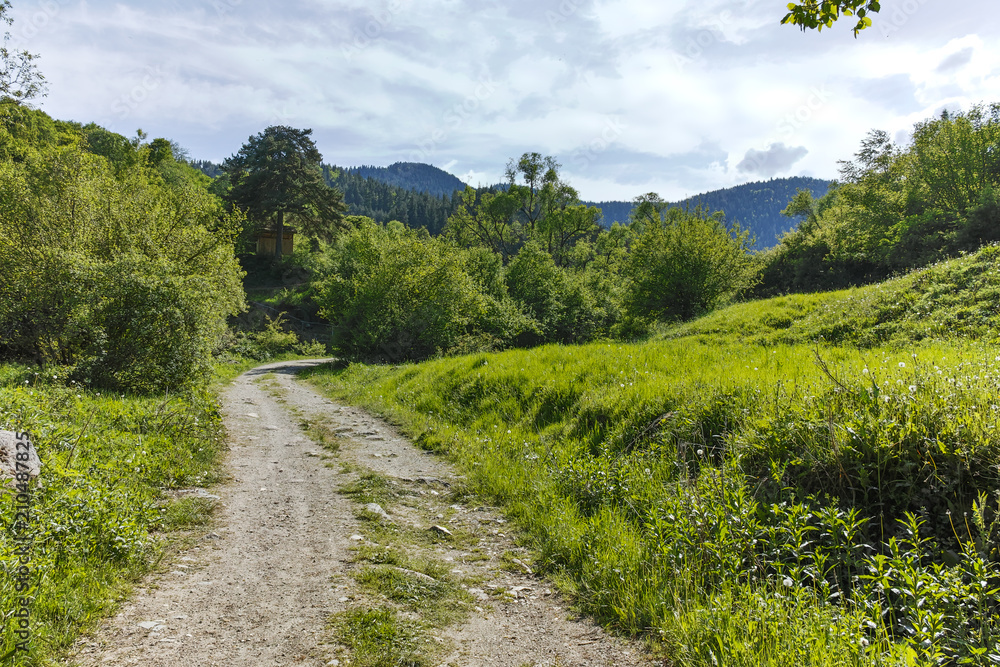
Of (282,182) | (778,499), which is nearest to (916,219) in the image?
(778,499)

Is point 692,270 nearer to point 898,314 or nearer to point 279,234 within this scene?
point 898,314

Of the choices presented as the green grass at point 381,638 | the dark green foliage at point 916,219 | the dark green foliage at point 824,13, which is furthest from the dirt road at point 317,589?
the dark green foliage at point 916,219

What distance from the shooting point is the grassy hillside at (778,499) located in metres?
3.08

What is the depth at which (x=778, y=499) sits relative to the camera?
4.62m

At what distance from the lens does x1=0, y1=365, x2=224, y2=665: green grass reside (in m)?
3.54

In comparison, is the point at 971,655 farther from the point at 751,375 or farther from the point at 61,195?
the point at 61,195

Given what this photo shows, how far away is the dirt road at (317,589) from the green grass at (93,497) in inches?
10.5

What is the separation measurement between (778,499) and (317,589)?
4682mm

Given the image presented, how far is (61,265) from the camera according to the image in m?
12.4

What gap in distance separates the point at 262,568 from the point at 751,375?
296 inches

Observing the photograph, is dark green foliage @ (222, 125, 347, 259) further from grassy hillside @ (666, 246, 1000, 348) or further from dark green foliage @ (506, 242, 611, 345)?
grassy hillside @ (666, 246, 1000, 348)

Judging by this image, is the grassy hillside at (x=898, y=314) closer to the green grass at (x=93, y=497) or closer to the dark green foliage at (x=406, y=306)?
the green grass at (x=93, y=497)

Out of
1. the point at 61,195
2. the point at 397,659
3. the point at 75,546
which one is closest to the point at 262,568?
the point at 75,546

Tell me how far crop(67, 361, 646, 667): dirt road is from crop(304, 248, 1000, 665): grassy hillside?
481mm
